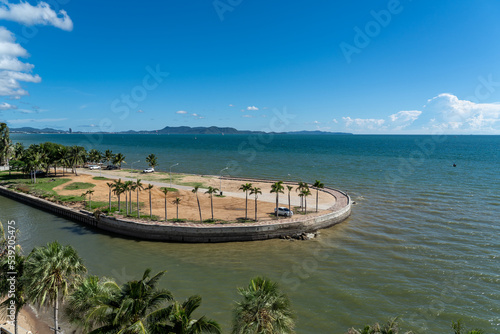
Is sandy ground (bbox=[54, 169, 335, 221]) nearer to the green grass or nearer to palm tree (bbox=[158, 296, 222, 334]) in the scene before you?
the green grass

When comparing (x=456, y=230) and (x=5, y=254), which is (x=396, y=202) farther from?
(x=5, y=254)

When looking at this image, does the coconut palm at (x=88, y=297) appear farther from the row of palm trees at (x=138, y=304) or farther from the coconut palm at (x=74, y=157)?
the coconut palm at (x=74, y=157)

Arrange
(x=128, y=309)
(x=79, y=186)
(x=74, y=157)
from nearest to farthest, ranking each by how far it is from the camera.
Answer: (x=128, y=309), (x=79, y=186), (x=74, y=157)

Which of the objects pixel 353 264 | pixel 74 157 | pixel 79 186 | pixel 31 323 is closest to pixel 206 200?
pixel 353 264

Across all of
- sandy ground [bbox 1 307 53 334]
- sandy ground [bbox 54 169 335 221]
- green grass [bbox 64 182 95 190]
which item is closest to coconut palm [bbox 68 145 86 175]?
sandy ground [bbox 54 169 335 221]

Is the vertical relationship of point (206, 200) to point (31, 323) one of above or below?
above

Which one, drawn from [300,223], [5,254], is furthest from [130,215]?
[5,254]

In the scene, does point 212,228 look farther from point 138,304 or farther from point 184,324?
point 184,324
